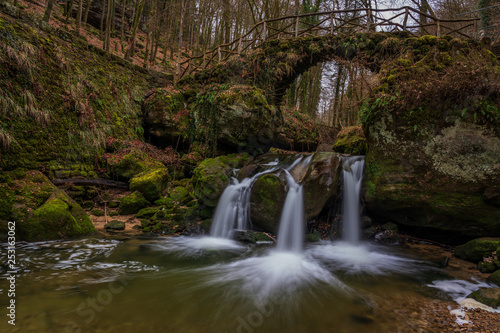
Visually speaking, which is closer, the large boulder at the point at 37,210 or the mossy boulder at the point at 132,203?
the large boulder at the point at 37,210

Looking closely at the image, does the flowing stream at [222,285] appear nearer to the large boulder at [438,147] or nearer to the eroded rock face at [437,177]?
the eroded rock face at [437,177]

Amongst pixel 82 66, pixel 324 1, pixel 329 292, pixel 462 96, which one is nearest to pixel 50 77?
pixel 82 66

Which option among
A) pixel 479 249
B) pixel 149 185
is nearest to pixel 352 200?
pixel 479 249

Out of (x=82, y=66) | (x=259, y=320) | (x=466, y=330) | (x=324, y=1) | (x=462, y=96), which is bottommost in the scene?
(x=259, y=320)

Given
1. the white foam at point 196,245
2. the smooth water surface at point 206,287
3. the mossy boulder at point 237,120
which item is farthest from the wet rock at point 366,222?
the mossy boulder at point 237,120

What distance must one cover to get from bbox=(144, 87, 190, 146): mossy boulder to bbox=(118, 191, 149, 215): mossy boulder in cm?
339

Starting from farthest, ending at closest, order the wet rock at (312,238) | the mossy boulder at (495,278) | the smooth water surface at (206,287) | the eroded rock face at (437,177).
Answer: the wet rock at (312,238) < the eroded rock face at (437,177) < the mossy boulder at (495,278) < the smooth water surface at (206,287)

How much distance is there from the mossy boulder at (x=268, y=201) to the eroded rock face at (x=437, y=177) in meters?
2.32

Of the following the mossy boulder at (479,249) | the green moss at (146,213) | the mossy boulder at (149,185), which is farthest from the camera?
the mossy boulder at (149,185)

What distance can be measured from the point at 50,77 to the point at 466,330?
415 inches

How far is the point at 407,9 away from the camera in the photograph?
28.1 ft

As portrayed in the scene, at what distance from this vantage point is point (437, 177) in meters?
5.16

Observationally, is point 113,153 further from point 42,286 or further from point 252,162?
point 42,286

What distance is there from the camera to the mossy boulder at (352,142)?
28.4 feet
